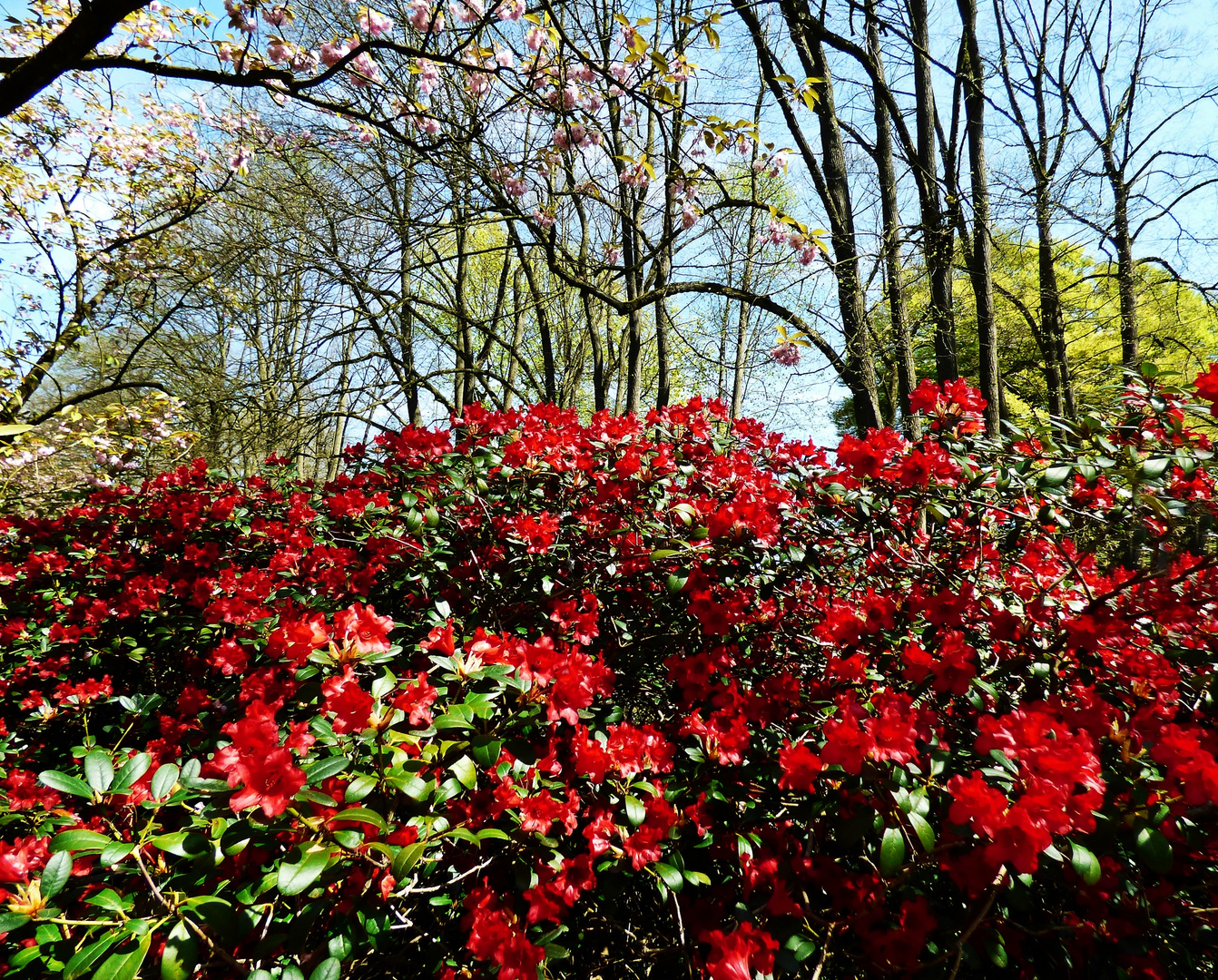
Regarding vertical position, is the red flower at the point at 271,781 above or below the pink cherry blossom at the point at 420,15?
below

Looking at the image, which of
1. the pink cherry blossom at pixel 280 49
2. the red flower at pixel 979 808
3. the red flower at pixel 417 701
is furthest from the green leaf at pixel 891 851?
the pink cherry blossom at pixel 280 49

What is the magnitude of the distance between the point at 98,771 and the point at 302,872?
1.45ft

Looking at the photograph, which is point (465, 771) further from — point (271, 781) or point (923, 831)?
point (923, 831)

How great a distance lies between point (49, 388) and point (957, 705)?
58.4ft

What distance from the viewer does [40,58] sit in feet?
7.32

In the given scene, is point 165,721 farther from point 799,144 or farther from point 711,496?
point 799,144

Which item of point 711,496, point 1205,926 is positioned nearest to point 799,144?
point 711,496

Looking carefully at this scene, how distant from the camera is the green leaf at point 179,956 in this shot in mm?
842

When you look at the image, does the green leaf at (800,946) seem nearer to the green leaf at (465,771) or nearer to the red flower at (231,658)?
the green leaf at (465,771)

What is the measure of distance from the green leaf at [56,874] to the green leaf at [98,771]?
11 centimetres

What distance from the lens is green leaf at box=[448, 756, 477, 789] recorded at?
1.17 m

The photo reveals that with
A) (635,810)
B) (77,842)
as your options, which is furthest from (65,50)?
(635,810)

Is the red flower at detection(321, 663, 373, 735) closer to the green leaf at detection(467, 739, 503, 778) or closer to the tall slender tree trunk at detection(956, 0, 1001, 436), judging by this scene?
the green leaf at detection(467, 739, 503, 778)

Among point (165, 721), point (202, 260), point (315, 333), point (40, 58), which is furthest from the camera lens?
point (202, 260)
